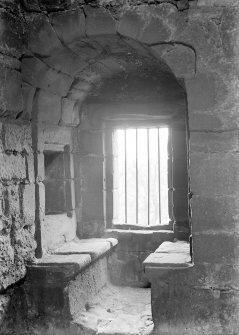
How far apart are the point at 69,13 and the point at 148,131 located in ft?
6.86

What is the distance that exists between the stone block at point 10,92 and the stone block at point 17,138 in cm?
14

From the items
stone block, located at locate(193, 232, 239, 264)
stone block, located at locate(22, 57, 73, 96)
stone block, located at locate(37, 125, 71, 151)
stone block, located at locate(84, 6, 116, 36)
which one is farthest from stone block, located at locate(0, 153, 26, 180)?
stone block, located at locate(193, 232, 239, 264)

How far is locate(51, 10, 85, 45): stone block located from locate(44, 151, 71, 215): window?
1.44 metres

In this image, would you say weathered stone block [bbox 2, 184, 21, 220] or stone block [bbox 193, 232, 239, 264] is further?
weathered stone block [bbox 2, 184, 21, 220]

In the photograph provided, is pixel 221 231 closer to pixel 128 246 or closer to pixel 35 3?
pixel 128 246

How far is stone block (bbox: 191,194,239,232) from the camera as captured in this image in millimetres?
3398

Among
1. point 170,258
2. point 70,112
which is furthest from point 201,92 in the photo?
point 70,112

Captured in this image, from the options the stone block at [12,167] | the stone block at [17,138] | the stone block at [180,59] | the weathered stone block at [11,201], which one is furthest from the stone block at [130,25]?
the weathered stone block at [11,201]

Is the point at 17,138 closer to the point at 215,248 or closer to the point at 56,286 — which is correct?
the point at 56,286

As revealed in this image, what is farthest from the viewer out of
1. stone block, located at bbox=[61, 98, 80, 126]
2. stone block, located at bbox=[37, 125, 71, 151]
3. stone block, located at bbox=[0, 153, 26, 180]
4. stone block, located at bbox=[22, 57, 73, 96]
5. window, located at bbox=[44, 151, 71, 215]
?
window, located at bbox=[44, 151, 71, 215]

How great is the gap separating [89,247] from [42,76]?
1.79 meters

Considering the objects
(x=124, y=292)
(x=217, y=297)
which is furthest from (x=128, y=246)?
(x=217, y=297)

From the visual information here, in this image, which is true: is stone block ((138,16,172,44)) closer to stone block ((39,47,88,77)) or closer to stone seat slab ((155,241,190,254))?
stone block ((39,47,88,77))

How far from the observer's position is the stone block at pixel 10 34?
3.56 m
